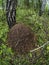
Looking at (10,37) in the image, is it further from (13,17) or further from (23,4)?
(23,4)

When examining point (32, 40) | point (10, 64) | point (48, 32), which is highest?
point (32, 40)

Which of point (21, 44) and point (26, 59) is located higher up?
point (21, 44)

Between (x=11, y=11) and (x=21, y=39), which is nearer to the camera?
(x=21, y=39)

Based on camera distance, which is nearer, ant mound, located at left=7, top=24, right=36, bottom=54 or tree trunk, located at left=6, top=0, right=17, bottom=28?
ant mound, located at left=7, top=24, right=36, bottom=54

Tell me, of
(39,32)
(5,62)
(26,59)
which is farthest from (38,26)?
(5,62)

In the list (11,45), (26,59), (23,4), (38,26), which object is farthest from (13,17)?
(23,4)

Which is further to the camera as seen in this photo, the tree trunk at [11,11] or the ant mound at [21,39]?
A: the tree trunk at [11,11]

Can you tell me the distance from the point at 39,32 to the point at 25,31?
1.85 m

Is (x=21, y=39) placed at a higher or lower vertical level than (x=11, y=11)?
lower

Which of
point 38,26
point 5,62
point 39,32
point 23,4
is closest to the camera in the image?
point 5,62

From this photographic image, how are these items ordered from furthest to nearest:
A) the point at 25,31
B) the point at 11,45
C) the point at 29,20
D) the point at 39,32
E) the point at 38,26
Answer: the point at 29,20, the point at 38,26, the point at 39,32, the point at 11,45, the point at 25,31

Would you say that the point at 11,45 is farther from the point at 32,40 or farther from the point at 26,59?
the point at 26,59

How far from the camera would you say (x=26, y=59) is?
15.5ft

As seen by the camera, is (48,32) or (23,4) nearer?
(48,32)
